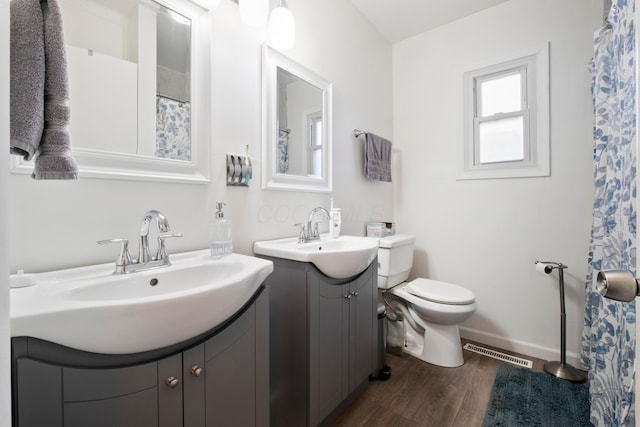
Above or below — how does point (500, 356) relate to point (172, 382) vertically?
below

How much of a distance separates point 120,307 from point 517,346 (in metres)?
2.44

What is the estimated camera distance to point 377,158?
7.20 feet

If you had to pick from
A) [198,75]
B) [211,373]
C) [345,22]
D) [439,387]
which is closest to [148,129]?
[198,75]

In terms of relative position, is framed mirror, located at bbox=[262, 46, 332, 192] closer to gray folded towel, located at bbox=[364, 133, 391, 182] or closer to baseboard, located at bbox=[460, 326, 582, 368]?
gray folded towel, located at bbox=[364, 133, 391, 182]

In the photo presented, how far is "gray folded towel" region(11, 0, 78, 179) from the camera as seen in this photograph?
597mm

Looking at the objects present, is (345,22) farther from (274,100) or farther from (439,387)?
(439,387)

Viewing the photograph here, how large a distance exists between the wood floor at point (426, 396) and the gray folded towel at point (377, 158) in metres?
1.34

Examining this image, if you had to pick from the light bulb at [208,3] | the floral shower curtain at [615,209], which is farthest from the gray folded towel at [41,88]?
the floral shower curtain at [615,209]

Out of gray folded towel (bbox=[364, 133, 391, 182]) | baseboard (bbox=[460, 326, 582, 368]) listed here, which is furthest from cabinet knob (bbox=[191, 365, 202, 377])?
baseboard (bbox=[460, 326, 582, 368])

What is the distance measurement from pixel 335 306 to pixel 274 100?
3.52 ft

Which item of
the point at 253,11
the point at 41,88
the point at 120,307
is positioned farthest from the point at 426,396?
the point at 253,11

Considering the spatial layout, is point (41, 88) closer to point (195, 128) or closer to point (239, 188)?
point (195, 128)

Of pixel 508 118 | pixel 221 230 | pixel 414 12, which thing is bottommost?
pixel 221 230

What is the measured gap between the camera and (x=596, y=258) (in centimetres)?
141
